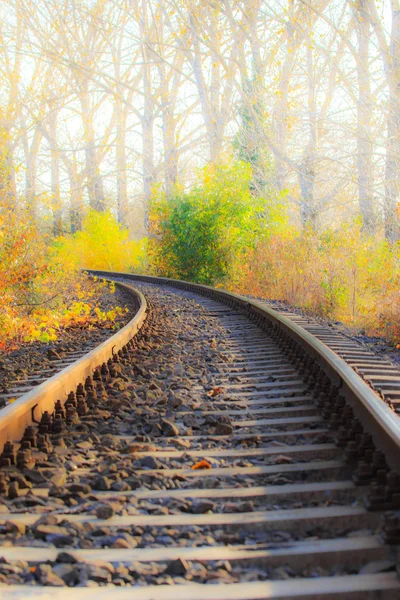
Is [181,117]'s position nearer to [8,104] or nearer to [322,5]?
[8,104]

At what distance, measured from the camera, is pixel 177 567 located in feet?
6.85

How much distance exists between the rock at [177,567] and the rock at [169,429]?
1621 mm

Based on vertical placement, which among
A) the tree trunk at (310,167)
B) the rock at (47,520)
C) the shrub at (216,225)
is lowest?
the rock at (47,520)

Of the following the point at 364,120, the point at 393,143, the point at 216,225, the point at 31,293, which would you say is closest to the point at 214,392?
the point at 31,293

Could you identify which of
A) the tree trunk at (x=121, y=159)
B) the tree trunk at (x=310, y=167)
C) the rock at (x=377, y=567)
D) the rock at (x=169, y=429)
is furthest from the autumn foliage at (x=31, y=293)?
the tree trunk at (x=121, y=159)

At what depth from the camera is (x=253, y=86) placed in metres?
21.5

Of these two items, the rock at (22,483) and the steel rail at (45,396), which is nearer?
the rock at (22,483)

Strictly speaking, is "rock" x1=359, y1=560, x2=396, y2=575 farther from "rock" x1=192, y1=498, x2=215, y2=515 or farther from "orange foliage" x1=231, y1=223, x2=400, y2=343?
"orange foliage" x1=231, y1=223, x2=400, y2=343

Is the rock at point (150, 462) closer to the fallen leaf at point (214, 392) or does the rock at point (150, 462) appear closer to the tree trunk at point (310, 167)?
the fallen leaf at point (214, 392)

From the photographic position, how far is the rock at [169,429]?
3.72 m

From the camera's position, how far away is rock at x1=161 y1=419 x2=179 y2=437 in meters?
3.72

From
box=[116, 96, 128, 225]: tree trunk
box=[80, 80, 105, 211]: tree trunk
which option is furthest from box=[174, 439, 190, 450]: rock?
box=[80, 80, 105, 211]: tree trunk

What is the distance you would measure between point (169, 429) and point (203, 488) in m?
0.90

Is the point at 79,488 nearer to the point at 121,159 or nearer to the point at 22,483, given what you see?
the point at 22,483
